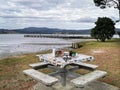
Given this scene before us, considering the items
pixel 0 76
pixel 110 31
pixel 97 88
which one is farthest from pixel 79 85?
pixel 110 31

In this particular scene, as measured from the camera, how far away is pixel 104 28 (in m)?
22.2

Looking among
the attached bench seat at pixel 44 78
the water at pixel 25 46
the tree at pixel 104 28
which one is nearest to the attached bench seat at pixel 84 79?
the attached bench seat at pixel 44 78

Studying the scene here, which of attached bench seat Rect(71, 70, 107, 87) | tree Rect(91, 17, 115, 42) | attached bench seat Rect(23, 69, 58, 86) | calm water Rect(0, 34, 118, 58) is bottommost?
calm water Rect(0, 34, 118, 58)

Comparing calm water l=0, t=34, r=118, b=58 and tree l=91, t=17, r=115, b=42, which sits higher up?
tree l=91, t=17, r=115, b=42

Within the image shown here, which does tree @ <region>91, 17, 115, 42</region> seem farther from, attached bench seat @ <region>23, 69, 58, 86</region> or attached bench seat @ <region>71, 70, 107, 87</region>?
attached bench seat @ <region>23, 69, 58, 86</region>

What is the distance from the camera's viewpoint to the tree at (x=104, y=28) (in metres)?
22.2

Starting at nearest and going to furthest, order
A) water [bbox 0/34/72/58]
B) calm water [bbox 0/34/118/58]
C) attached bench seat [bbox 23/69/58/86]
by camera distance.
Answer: attached bench seat [bbox 23/69/58/86] → water [bbox 0/34/72/58] → calm water [bbox 0/34/118/58]

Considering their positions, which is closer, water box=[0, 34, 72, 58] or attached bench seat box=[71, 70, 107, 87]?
attached bench seat box=[71, 70, 107, 87]

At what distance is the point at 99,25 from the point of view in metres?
22.7

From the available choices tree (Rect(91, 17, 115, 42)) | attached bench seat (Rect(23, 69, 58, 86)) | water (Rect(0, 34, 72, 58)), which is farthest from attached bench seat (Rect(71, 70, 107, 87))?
tree (Rect(91, 17, 115, 42))

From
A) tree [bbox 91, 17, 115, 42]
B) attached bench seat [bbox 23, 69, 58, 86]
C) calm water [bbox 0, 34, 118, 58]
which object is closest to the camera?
attached bench seat [bbox 23, 69, 58, 86]

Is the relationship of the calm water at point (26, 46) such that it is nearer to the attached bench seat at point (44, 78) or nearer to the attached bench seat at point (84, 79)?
the attached bench seat at point (44, 78)

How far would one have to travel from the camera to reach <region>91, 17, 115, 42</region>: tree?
22.2 m

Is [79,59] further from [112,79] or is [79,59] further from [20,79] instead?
[20,79]
